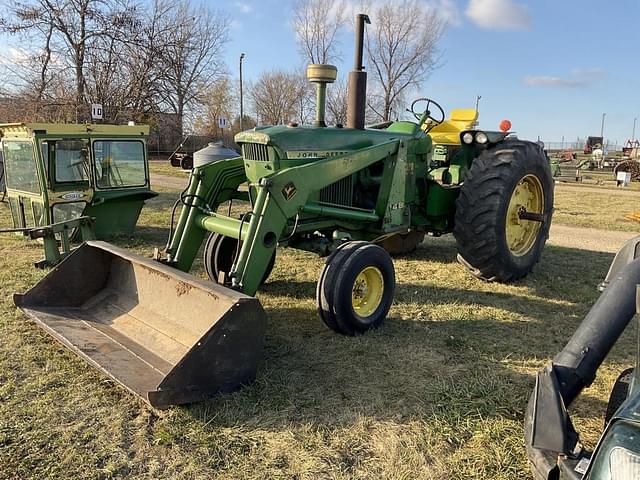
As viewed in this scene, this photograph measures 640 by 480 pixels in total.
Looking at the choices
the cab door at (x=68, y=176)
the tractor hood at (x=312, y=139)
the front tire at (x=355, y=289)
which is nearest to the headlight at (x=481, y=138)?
the tractor hood at (x=312, y=139)

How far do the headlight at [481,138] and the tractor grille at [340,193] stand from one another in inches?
61.2

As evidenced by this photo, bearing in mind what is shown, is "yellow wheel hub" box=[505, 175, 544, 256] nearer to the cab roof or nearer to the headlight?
the headlight

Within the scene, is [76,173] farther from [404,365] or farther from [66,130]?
[404,365]

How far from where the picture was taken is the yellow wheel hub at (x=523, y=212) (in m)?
5.59

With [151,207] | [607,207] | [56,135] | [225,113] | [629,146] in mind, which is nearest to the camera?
[56,135]

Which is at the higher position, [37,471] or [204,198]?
[204,198]

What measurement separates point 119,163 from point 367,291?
196 inches

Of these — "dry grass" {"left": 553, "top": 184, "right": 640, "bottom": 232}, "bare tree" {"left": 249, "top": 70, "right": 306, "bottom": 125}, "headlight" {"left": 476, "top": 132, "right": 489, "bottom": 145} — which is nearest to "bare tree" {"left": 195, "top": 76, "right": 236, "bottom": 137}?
"bare tree" {"left": 249, "top": 70, "right": 306, "bottom": 125}

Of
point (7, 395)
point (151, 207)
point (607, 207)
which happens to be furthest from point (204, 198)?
point (607, 207)

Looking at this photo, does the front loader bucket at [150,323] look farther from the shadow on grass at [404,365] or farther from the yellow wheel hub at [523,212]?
the yellow wheel hub at [523,212]

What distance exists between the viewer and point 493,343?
4.00 metres

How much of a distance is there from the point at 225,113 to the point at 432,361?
36612 millimetres

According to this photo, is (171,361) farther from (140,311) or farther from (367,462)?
(367,462)

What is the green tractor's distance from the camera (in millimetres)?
3131
